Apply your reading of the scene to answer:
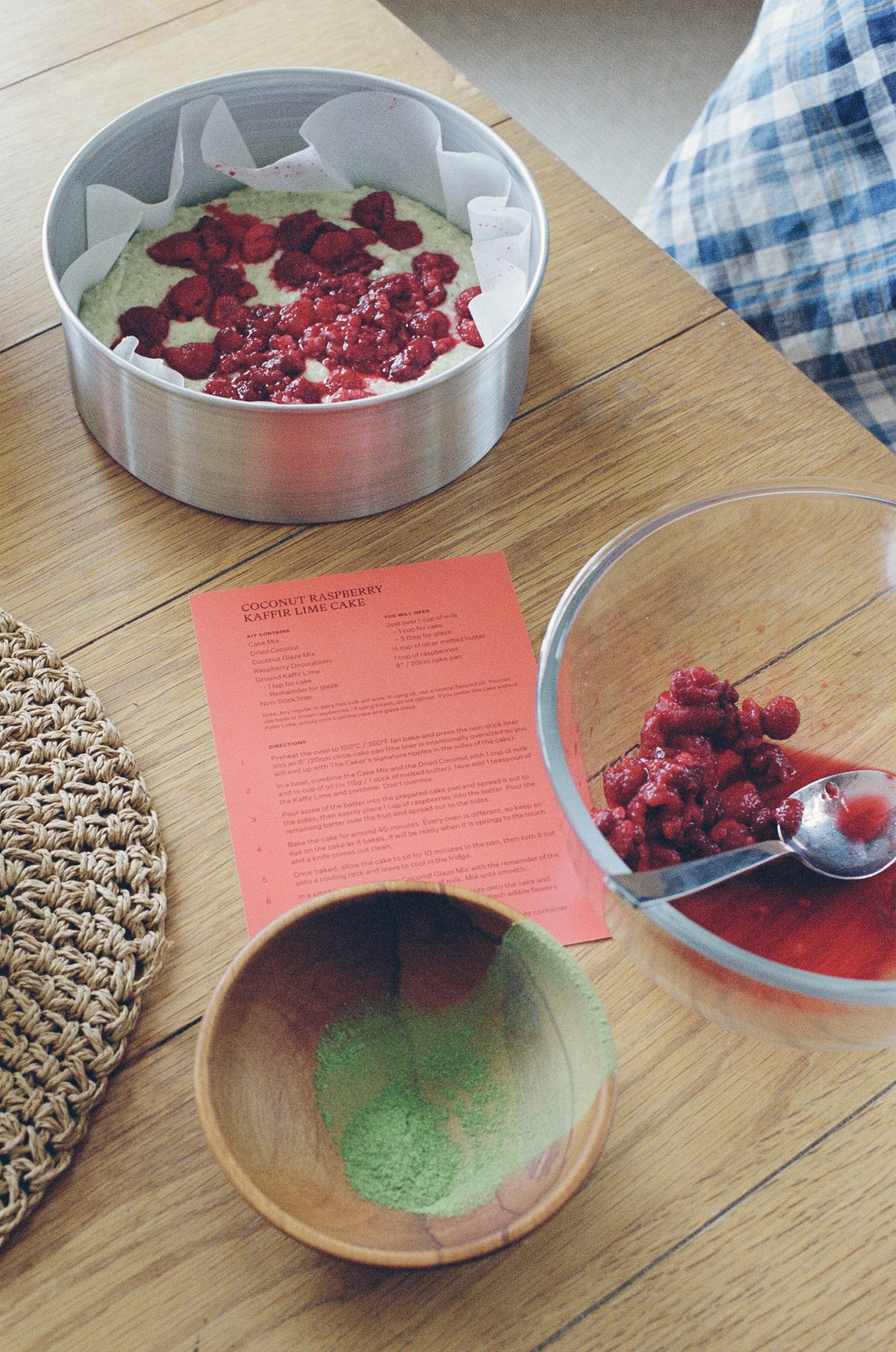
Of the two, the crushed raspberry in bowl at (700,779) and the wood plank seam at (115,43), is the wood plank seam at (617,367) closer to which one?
the crushed raspberry in bowl at (700,779)

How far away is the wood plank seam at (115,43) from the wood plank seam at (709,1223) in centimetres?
105

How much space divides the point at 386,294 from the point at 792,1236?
67 centimetres

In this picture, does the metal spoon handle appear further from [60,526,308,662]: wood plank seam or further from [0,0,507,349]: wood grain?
[0,0,507,349]: wood grain

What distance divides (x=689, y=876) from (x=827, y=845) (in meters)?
0.12

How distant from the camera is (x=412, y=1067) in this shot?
1.99ft

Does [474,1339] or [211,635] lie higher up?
[211,635]

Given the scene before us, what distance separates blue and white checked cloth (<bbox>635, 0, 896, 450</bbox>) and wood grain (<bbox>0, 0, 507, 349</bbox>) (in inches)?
10.8

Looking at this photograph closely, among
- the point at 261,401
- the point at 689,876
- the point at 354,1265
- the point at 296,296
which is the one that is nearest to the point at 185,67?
the point at 296,296

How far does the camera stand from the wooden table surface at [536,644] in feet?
1.86

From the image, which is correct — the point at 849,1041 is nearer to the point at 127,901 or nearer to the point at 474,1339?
the point at 474,1339

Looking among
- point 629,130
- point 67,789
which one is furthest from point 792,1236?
point 629,130

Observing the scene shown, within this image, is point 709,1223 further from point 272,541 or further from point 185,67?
point 185,67

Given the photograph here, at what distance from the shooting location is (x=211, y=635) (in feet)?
2.58

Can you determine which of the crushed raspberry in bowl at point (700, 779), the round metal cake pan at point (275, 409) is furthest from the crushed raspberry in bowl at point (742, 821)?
the round metal cake pan at point (275, 409)
